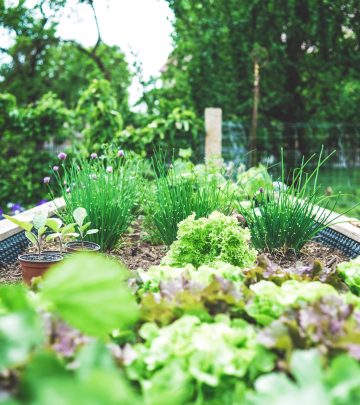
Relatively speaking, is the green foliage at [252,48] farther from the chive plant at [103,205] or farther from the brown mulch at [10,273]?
the brown mulch at [10,273]

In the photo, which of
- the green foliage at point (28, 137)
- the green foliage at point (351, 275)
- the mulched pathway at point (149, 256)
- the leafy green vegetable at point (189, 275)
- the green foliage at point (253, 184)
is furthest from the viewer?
the green foliage at point (28, 137)

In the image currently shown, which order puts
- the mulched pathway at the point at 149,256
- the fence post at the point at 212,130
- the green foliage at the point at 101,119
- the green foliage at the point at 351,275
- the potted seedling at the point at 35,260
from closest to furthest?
the green foliage at the point at 351,275, the potted seedling at the point at 35,260, the mulched pathway at the point at 149,256, the green foliage at the point at 101,119, the fence post at the point at 212,130

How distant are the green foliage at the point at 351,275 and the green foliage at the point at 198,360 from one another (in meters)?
0.75

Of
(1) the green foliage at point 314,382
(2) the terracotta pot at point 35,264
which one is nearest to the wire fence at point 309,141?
(2) the terracotta pot at point 35,264

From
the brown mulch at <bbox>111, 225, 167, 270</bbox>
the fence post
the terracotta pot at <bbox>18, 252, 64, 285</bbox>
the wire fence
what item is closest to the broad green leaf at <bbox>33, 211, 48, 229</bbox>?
the terracotta pot at <bbox>18, 252, 64, 285</bbox>

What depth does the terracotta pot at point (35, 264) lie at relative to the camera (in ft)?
9.02

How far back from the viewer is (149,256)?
3.53 meters

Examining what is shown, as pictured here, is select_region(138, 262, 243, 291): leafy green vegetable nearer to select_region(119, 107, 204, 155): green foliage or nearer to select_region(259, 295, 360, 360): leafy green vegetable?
select_region(259, 295, 360, 360): leafy green vegetable

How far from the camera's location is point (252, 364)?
123cm

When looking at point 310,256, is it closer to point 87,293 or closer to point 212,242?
point 212,242

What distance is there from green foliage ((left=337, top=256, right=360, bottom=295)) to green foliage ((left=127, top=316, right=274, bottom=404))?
2.48ft

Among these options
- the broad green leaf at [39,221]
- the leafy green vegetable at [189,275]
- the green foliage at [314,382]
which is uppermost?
the green foliage at [314,382]

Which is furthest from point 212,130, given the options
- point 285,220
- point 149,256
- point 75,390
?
point 75,390

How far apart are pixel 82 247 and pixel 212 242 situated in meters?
0.76
